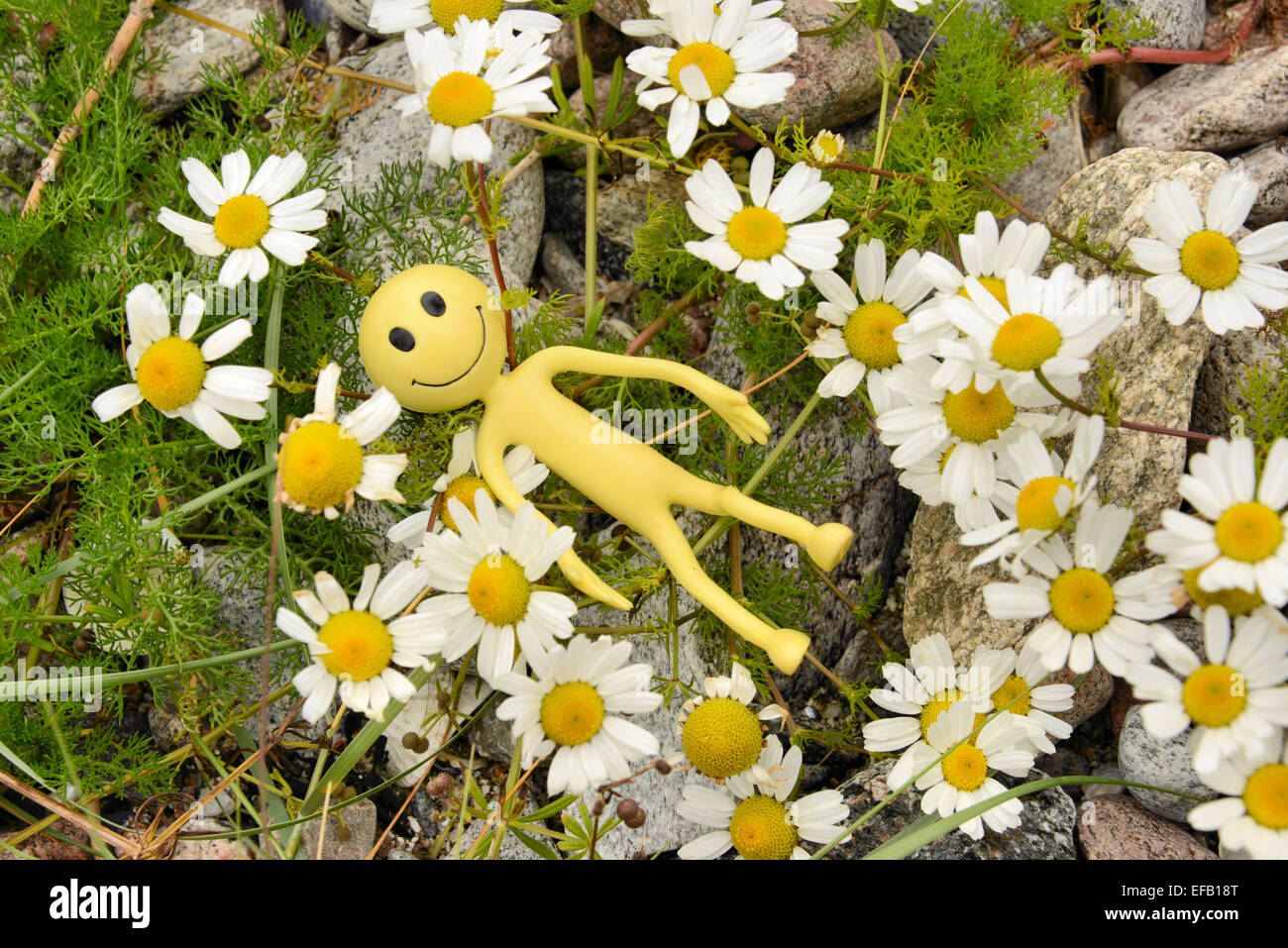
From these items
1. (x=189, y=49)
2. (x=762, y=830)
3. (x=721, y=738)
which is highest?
(x=189, y=49)

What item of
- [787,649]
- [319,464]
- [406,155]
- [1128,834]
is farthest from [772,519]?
[406,155]

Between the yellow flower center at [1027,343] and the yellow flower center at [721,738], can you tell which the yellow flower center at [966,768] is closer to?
the yellow flower center at [721,738]

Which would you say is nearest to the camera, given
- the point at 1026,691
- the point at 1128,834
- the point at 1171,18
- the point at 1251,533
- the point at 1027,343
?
the point at 1251,533

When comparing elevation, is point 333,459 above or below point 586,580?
above

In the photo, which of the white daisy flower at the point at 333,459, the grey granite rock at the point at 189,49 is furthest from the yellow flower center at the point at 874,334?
the grey granite rock at the point at 189,49

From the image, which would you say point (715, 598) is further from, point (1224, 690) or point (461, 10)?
point (461, 10)
